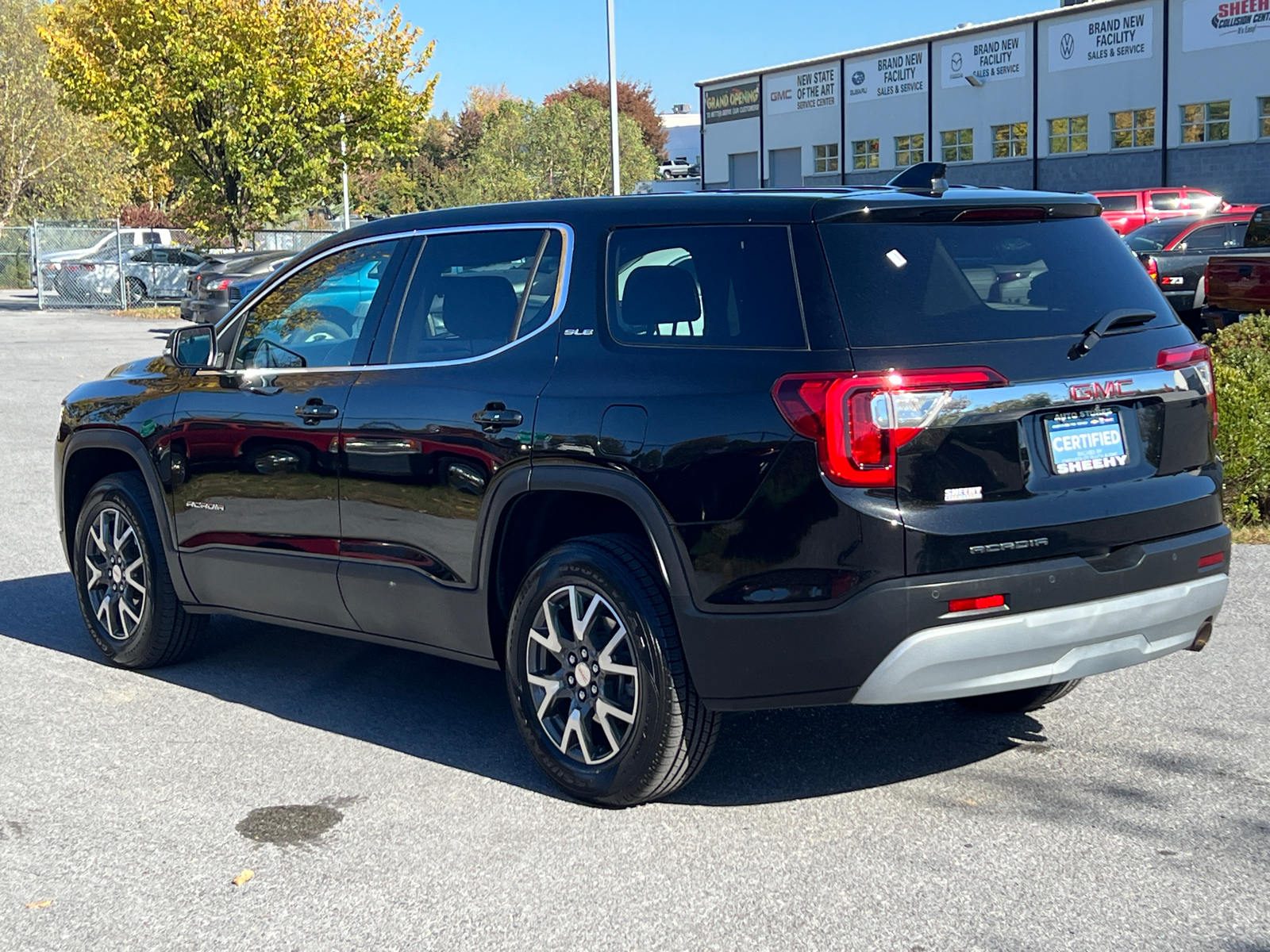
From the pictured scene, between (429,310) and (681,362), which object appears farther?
(429,310)

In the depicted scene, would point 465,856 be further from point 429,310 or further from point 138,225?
point 138,225

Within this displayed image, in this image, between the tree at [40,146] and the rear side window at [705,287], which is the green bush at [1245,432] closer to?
the rear side window at [705,287]

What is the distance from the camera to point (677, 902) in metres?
3.96

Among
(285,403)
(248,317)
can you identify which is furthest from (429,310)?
(248,317)

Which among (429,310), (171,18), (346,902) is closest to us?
(346,902)

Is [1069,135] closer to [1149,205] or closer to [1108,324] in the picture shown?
[1149,205]

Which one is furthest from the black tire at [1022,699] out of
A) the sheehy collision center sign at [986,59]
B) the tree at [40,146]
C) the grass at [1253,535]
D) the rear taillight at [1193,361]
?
the sheehy collision center sign at [986,59]

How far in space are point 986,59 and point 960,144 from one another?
10.7 ft

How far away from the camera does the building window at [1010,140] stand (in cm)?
5275

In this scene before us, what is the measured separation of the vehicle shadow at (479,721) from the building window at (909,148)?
52786 millimetres

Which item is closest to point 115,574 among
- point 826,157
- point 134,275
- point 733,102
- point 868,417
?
point 868,417

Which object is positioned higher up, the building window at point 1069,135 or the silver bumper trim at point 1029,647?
the building window at point 1069,135

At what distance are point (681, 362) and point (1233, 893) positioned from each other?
6.83 feet

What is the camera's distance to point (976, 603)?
415cm
